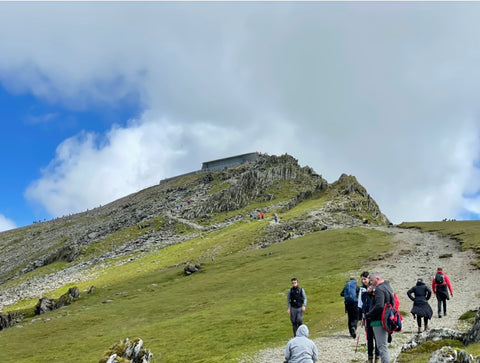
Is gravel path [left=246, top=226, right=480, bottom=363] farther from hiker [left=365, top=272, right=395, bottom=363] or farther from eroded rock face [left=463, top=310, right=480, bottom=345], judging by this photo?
hiker [left=365, top=272, right=395, bottom=363]

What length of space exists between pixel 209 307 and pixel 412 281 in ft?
83.4

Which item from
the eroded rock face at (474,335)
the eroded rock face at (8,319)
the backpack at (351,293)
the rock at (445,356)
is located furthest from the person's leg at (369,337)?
the eroded rock face at (8,319)

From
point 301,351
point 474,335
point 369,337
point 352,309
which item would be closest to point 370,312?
point 369,337

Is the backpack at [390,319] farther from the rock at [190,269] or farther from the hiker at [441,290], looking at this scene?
the rock at [190,269]

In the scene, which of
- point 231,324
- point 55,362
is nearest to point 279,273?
point 231,324

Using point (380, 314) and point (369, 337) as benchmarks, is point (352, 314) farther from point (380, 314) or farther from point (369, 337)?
point (380, 314)

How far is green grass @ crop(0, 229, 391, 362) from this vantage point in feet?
114

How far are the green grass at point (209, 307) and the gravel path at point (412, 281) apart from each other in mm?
3374

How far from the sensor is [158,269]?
9294 centimetres

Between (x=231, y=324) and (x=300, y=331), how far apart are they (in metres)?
27.0

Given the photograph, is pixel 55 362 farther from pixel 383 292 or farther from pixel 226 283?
pixel 383 292

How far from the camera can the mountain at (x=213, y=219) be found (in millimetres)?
107812

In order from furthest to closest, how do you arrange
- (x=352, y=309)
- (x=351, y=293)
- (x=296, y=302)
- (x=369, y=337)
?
(x=351, y=293) < (x=352, y=309) < (x=296, y=302) < (x=369, y=337)

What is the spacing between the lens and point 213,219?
14988 cm
